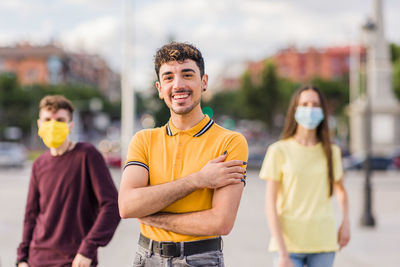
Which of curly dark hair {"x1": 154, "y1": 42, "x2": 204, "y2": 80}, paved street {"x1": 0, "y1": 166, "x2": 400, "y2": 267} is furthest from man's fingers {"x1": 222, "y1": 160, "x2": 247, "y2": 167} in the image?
paved street {"x1": 0, "y1": 166, "x2": 400, "y2": 267}

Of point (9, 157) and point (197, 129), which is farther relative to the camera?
point (9, 157)

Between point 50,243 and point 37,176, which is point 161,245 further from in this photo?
point 37,176

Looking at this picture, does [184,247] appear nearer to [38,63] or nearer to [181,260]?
[181,260]

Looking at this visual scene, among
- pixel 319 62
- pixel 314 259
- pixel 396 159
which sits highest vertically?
pixel 319 62

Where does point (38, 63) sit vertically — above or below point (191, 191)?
above

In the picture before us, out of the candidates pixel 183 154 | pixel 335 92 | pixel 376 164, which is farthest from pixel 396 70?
pixel 183 154

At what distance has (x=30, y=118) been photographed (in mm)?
61750

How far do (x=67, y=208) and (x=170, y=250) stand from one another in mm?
1268

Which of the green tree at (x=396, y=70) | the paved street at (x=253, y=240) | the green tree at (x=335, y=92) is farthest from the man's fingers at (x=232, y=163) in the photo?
the green tree at (x=335, y=92)

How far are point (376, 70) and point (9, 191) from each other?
2234 cm

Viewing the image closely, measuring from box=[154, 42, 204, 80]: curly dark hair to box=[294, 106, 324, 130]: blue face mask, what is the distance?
62.1 inches

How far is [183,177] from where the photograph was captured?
2.34 metres

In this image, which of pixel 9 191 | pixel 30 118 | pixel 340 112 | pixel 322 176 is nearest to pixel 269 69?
pixel 340 112

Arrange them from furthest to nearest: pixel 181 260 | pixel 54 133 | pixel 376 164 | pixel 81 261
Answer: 1. pixel 376 164
2. pixel 54 133
3. pixel 81 261
4. pixel 181 260
